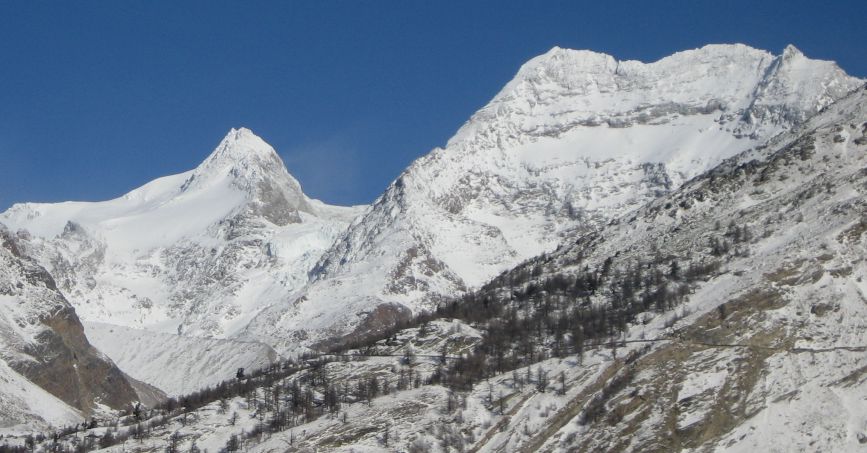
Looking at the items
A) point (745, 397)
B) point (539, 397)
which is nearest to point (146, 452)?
point (539, 397)

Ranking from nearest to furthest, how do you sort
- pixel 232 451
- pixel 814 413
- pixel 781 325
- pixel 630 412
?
1. pixel 814 413
2. pixel 630 412
3. pixel 781 325
4. pixel 232 451

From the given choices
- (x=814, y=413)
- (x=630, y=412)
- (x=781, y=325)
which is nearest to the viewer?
(x=814, y=413)

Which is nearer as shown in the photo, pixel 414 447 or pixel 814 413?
pixel 814 413

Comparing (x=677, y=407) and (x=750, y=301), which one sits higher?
(x=750, y=301)

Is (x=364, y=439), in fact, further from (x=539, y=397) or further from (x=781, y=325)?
(x=781, y=325)

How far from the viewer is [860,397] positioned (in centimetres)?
15775

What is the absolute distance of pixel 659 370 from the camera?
573ft

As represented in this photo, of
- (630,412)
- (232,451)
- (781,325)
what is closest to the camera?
(630,412)

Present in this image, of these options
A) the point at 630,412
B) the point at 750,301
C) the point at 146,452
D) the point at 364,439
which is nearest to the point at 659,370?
the point at 630,412

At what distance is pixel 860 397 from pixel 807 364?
34.2ft

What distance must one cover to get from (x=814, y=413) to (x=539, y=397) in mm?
40370

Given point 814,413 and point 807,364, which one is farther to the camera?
point 807,364

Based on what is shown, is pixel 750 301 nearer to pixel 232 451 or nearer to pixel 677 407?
pixel 677 407

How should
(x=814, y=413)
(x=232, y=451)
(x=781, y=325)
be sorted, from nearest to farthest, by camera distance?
(x=814, y=413) < (x=781, y=325) < (x=232, y=451)
